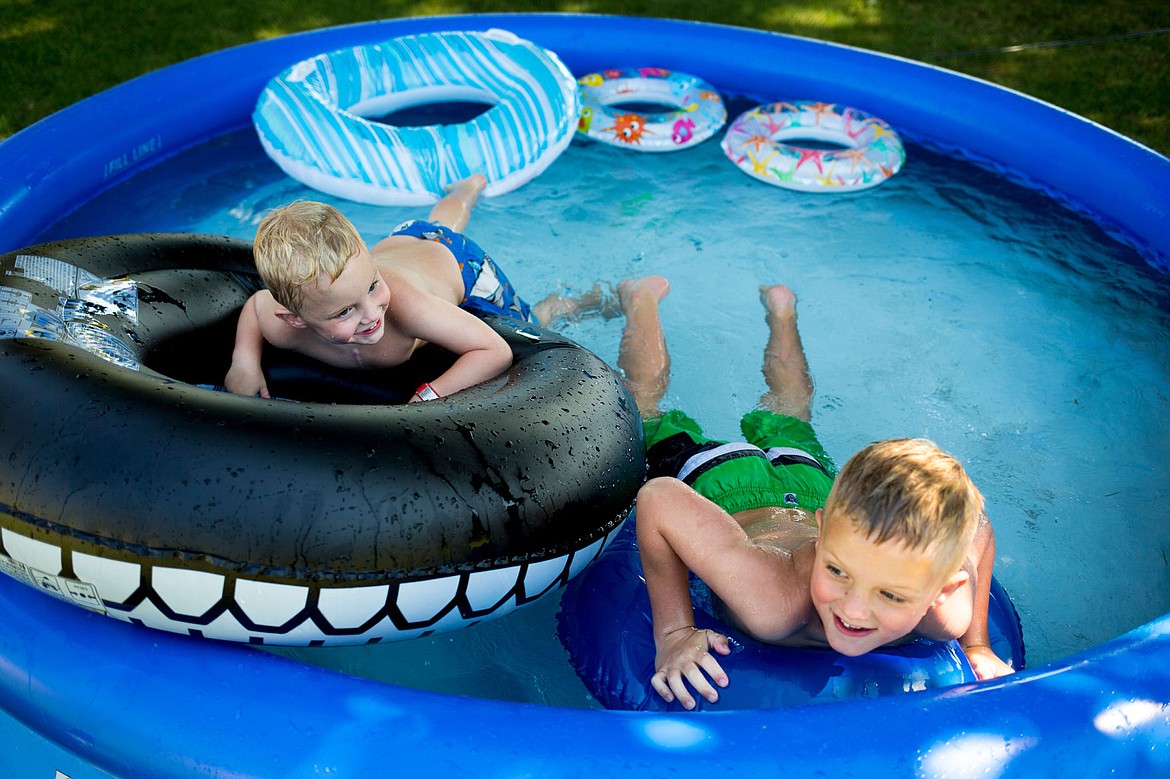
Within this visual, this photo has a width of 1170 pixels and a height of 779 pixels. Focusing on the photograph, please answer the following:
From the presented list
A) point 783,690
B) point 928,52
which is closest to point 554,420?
point 783,690

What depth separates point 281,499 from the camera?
5.38 ft

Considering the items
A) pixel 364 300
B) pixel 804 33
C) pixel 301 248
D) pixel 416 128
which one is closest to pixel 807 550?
pixel 364 300

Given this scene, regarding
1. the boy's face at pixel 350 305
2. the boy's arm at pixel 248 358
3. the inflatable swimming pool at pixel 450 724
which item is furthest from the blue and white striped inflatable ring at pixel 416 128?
the inflatable swimming pool at pixel 450 724

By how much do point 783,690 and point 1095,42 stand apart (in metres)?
4.61

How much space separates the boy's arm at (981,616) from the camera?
200cm

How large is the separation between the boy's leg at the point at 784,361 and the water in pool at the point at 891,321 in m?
0.05

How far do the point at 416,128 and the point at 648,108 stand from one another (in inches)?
44.8

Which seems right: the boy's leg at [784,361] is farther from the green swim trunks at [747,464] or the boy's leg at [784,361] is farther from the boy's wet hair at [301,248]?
the boy's wet hair at [301,248]

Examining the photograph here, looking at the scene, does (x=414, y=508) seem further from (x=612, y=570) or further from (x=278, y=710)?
(x=612, y=570)

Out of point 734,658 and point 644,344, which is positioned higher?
point 734,658

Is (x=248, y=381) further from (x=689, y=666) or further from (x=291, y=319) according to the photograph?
(x=689, y=666)

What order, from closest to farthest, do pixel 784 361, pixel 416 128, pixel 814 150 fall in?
Result: 1. pixel 784 361
2. pixel 416 128
3. pixel 814 150

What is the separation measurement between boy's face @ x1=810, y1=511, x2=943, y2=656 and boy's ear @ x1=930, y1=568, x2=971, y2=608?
34 millimetres

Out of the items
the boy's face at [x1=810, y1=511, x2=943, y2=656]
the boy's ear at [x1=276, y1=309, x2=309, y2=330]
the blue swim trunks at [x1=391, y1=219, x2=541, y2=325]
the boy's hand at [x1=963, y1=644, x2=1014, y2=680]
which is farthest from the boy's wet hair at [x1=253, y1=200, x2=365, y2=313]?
the boy's hand at [x1=963, y1=644, x2=1014, y2=680]
